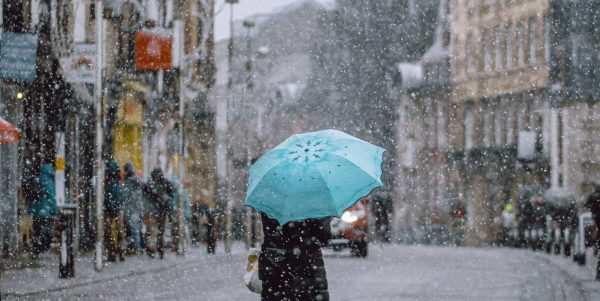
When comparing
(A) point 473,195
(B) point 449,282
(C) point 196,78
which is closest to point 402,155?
(A) point 473,195

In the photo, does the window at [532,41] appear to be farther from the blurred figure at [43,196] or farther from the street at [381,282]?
the blurred figure at [43,196]

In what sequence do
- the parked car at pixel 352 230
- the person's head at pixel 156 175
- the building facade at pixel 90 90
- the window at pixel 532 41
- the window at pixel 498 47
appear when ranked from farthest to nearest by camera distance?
the window at pixel 498 47, the window at pixel 532 41, the parked car at pixel 352 230, the person's head at pixel 156 175, the building facade at pixel 90 90

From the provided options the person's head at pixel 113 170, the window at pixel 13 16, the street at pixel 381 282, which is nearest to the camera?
the street at pixel 381 282

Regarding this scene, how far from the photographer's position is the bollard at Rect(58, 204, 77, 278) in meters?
15.7

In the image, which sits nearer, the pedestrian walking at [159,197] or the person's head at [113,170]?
the person's head at [113,170]

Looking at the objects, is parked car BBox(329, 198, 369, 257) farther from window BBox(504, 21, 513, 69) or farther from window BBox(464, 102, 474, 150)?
window BBox(464, 102, 474, 150)

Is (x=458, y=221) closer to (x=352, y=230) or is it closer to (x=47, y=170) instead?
(x=352, y=230)

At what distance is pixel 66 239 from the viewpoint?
52.2 ft

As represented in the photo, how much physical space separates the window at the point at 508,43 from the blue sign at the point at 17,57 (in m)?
37.4

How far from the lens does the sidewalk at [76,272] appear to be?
14.4 metres

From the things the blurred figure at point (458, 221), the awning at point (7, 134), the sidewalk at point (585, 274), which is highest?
the awning at point (7, 134)

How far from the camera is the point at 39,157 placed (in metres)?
23.5

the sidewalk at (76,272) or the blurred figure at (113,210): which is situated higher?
the blurred figure at (113,210)

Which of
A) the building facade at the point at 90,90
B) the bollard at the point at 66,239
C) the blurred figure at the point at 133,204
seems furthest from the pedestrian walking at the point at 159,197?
the bollard at the point at 66,239
